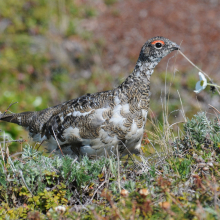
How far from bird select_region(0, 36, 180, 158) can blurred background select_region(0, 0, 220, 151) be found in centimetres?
365

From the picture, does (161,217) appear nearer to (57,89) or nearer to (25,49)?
(57,89)

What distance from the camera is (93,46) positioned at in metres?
9.44

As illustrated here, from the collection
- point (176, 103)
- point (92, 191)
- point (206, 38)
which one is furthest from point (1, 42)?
point (92, 191)

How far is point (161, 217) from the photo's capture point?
1771 millimetres

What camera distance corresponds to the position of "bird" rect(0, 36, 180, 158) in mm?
2965

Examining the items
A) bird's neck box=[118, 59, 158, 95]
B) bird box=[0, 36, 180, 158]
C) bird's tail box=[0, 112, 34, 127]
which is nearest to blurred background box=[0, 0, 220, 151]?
bird's tail box=[0, 112, 34, 127]

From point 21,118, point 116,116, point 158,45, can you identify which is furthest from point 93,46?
point 116,116

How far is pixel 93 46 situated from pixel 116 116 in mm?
6793

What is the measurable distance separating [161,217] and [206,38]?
8816mm

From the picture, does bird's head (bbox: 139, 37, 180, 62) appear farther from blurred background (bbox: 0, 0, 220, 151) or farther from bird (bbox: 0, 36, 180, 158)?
blurred background (bbox: 0, 0, 220, 151)

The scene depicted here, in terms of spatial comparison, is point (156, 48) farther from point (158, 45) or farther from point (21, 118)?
point (21, 118)

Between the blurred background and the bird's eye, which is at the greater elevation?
the blurred background

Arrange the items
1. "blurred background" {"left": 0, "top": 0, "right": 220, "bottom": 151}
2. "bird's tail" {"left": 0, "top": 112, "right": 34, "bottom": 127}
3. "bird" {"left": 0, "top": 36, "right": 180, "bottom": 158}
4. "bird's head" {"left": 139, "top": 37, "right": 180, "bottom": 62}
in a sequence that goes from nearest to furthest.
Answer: "bird" {"left": 0, "top": 36, "right": 180, "bottom": 158}, "bird's head" {"left": 139, "top": 37, "right": 180, "bottom": 62}, "bird's tail" {"left": 0, "top": 112, "right": 34, "bottom": 127}, "blurred background" {"left": 0, "top": 0, "right": 220, "bottom": 151}

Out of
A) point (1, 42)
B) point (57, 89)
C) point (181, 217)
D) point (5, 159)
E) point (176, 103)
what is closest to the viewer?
point (181, 217)
